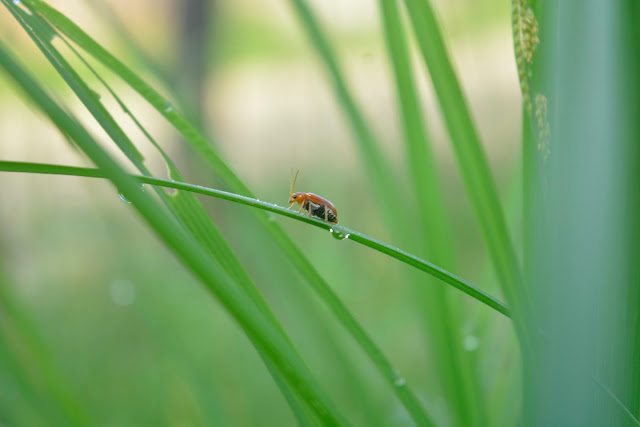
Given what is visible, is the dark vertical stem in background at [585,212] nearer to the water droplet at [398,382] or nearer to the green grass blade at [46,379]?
the water droplet at [398,382]

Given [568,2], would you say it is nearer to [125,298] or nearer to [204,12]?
[125,298]

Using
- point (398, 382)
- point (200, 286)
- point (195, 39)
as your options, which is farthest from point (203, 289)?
point (195, 39)

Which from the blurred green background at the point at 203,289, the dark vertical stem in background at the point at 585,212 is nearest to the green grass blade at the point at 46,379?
the blurred green background at the point at 203,289

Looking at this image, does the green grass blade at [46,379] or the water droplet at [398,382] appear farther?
the green grass blade at [46,379]

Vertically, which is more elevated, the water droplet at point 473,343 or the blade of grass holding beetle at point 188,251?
the water droplet at point 473,343

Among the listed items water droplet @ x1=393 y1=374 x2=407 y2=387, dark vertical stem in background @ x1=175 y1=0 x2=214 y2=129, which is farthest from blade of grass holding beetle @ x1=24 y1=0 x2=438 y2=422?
dark vertical stem in background @ x1=175 y1=0 x2=214 y2=129
